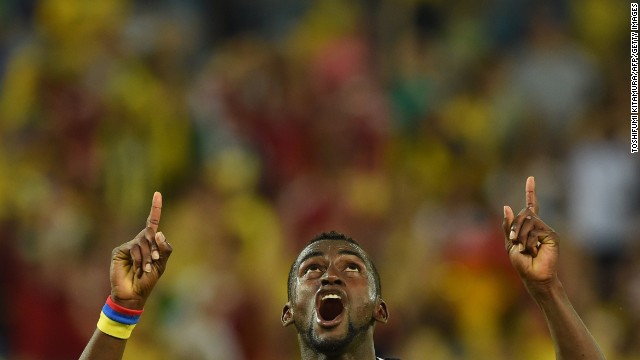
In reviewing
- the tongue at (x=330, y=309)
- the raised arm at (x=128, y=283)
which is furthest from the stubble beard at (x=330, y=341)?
the raised arm at (x=128, y=283)

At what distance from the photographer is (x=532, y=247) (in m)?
5.70

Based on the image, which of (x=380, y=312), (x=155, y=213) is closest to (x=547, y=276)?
(x=380, y=312)

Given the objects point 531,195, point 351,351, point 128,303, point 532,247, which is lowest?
point 351,351

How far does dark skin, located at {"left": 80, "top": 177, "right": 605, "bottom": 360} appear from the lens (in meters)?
5.72

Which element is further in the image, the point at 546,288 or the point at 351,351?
the point at 351,351

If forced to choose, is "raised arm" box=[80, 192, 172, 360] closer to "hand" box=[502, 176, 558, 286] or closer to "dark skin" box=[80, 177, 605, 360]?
"dark skin" box=[80, 177, 605, 360]

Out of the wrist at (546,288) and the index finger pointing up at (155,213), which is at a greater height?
the index finger pointing up at (155,213)

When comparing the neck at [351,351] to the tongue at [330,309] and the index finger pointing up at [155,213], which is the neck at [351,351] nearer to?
the tongue at [330,309]

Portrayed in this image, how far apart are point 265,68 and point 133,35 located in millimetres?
1075

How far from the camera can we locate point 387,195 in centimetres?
1020

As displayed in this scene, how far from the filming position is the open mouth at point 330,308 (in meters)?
5.95

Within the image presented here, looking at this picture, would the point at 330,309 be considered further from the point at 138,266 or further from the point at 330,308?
the point at 138,266

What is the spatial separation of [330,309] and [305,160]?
4.80 meters

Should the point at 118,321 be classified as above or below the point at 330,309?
below
